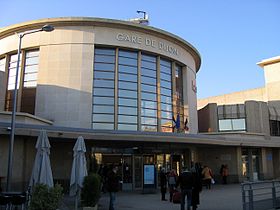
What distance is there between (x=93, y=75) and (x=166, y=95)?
255 inches

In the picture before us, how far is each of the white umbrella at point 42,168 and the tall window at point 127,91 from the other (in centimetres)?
1269

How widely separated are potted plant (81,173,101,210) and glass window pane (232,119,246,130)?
2693cm

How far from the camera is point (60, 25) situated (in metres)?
27.3

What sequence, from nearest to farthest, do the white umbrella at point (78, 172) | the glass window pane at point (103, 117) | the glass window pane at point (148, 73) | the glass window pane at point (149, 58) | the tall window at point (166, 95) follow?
the white umbrella at point (78, 172), the glass window pane at point (103, 117), the glass window pane at point (148, 73), the tall window at point (166, 95), the glass window pane at point (149, 58)

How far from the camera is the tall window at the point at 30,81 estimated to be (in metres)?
26.5

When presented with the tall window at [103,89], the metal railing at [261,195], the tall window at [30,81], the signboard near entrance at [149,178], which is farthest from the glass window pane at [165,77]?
the metal railing at [261,195]

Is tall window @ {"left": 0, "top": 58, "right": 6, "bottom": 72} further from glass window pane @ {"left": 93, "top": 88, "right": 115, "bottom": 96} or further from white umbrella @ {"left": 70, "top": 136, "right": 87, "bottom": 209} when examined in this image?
white umbrella @ {"left": 70, "top": 136, "right": 87, "bottom": 209}

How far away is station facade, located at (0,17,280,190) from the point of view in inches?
954

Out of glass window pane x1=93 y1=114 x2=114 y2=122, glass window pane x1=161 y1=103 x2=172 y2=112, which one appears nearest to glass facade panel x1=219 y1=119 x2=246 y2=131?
glass window pane x1=161 y1=103 x2=172 y2=112

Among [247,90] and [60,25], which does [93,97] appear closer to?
[60,25]

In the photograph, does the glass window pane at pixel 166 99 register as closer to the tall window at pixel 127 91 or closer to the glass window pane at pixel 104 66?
the tall window at pixel 127 91

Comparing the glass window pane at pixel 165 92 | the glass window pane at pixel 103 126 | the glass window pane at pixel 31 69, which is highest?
the glass window pane at pixel 31 69

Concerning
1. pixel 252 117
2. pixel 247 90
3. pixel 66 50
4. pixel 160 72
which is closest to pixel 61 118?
pixel 66 50

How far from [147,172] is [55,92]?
381 inches
